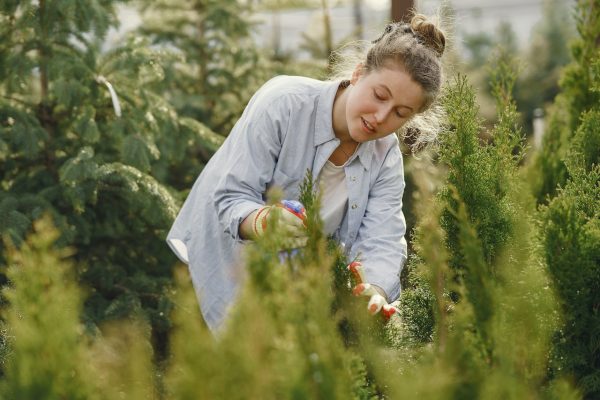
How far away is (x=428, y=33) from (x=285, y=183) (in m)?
0.75

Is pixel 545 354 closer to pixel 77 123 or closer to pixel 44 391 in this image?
pixel 44 391

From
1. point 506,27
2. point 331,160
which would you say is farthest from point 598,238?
point 506,27

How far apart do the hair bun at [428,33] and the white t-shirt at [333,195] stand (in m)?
0.54

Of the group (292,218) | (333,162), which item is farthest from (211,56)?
(292,218)

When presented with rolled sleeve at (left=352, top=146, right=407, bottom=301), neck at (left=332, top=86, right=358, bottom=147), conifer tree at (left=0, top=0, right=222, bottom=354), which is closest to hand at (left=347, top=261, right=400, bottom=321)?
rolled sleeve at (left=352, top=146, right=407, bottom=301)

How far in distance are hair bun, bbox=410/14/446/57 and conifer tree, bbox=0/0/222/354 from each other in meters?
1.66

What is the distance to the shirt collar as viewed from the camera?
9.37 feet

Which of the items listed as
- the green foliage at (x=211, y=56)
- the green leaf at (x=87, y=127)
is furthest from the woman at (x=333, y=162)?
the green foliage at (x=211, y=56)

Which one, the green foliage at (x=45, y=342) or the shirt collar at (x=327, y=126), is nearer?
the green foliage at (x=45, y=342)

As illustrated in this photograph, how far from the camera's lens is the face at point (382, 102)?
260cm

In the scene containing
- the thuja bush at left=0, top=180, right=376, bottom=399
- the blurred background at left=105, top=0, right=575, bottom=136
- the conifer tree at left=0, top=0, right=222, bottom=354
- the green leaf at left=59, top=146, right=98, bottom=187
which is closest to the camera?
the thuja bush at left=0, top=180, right=376, bottom=399

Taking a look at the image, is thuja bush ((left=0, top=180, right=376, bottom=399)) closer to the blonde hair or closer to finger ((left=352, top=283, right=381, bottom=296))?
finger ((left=352, top=283, right=381, bottom=296))

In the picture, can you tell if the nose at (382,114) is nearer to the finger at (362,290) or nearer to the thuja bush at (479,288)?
the thuja bush at (479,288)

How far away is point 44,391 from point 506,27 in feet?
66.0
